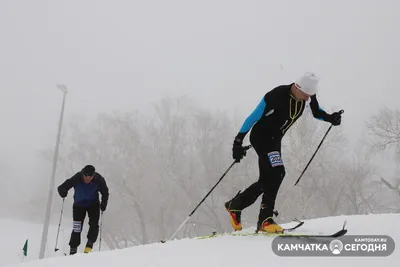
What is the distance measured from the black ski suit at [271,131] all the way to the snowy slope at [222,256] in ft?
1.83

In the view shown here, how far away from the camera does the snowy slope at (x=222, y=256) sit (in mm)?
2961

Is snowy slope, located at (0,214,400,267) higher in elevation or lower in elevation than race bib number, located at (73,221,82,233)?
higher

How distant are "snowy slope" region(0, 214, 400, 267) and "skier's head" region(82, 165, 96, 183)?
2196mm

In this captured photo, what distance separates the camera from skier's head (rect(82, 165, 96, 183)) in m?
5.91

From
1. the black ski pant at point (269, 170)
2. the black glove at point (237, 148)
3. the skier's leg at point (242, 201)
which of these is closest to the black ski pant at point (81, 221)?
the skier's leg at point (242, 201)

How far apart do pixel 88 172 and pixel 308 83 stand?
361cm

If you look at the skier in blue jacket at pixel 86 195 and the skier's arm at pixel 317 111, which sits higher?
the skier's arm at pixel 317 111

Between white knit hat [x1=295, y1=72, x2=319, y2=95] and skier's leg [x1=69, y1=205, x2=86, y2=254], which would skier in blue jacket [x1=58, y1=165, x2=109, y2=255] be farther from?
white knit hat [x1=295, y1=72, x2=319, y2=95]

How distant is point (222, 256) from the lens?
3.33 m

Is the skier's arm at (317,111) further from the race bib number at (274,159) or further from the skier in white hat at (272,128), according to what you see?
the race bib number at (274,159)

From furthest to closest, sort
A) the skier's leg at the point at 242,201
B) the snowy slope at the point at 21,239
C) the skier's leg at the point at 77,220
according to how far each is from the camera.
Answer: the snowy slope at the point at 21,239 < the skier's leg at the point at 77,220 < the skier's leg at the point at 242,201

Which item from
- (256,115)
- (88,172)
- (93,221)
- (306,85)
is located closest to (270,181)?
(256,115)

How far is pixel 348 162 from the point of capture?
24484 mm

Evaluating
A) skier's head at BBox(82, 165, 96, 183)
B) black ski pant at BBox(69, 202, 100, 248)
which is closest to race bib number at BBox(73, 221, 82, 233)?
black ski pant at BBox(69, 202, 100, 248)
